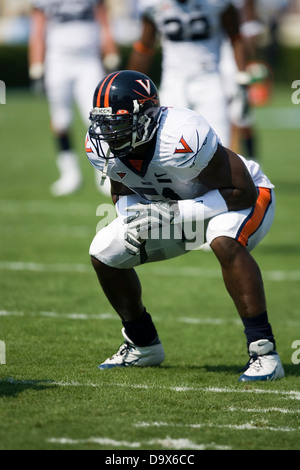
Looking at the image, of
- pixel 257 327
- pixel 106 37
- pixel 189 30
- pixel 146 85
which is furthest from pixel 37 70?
pixel 257 327

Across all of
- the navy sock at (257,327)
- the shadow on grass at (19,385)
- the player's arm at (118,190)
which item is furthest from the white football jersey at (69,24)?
the shadow on grass at (19,385)

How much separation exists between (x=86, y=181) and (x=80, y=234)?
Answer: 10.8 feet

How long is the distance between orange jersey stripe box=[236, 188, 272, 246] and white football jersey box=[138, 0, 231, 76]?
3029 mm

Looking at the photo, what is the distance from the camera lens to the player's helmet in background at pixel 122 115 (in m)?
3.79

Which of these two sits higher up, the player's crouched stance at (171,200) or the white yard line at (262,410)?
the player's crouched stance at (171,200)

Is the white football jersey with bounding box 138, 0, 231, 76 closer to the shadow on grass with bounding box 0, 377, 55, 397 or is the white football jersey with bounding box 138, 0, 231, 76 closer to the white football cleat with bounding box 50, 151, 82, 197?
the white football cleat with bounding box 50, 151, 82, 197

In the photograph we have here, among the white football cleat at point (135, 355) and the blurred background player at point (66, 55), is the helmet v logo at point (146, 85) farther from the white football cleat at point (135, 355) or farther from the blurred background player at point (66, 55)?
the blurred background player at point (66, 55)

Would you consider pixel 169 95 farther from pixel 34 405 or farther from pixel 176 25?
pixel 34 405

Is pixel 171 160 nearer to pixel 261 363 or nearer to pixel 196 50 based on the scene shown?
pixel 261 363

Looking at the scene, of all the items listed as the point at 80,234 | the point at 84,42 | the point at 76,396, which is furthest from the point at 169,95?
the point at 76,396

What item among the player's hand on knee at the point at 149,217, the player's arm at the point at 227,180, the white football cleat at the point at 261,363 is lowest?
the white football cleat at the point at 261,363

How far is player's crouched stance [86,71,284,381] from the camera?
150 inches

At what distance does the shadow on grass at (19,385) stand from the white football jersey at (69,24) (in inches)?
251

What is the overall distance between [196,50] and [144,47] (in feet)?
1.78
